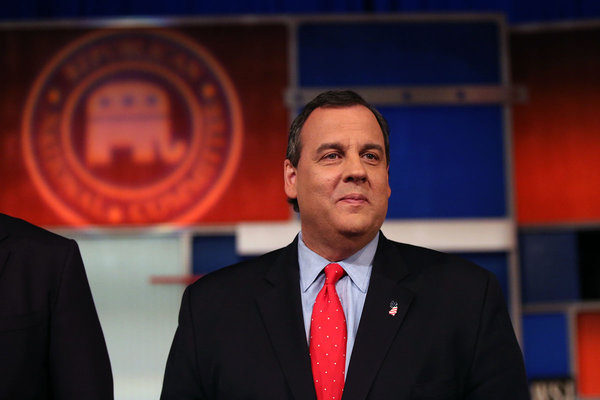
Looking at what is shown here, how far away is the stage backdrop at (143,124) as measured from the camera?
131 inches

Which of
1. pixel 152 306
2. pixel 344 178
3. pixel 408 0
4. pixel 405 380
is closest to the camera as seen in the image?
pixel 405 380

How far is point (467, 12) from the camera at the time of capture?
11.1 ft

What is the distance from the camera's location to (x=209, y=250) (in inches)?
132

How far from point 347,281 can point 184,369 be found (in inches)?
13.7

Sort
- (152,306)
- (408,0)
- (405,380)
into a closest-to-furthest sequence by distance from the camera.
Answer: (405,380)
(152,306)
(408,0)

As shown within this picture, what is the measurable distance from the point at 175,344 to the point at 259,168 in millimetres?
1914

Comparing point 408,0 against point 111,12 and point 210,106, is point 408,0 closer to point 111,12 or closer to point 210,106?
point 210,106

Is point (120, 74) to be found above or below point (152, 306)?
above

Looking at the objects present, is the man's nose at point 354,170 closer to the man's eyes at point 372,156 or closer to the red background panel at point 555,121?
the man's eyes at point 372,156

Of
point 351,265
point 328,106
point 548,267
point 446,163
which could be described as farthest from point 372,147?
point 548,267

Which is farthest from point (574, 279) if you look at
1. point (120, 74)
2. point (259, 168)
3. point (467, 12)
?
point (120, 74)

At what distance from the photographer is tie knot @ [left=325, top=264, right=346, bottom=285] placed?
1459 millimetres

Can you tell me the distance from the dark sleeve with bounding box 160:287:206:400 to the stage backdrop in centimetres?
186

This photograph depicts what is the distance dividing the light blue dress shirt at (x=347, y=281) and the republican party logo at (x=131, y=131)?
1.87 m
